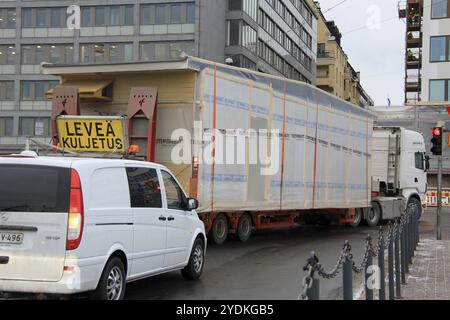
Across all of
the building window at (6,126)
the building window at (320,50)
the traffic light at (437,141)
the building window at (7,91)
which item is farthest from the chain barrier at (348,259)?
the building window at (320,50)

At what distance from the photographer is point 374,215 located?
2027cm

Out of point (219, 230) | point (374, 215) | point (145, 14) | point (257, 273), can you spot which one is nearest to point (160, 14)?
point (145, 14)

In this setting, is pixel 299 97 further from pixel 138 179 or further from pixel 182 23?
pixel 182 23

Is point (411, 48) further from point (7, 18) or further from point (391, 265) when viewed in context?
point (391, 265)

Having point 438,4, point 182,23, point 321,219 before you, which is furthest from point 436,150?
point 182,23

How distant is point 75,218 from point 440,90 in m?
44.5

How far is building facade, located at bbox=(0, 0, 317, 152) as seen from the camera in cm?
5459

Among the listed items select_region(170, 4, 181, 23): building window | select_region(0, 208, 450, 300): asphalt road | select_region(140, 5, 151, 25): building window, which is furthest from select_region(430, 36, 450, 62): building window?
select_region(0, 208, 450, 300): asphalt road

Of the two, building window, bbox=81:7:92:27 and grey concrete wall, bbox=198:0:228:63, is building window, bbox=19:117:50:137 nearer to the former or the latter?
building window, bbox=81:7:92:27

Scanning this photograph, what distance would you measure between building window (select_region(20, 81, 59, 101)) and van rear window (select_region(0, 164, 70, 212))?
54.0 meters

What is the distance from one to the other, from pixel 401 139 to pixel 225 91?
10852 mm

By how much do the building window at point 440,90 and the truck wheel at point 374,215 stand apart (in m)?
28.8

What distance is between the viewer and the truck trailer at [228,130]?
39.1 ft

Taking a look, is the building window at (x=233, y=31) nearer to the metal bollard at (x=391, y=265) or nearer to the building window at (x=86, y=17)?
the building window at (x=86, y=17)
